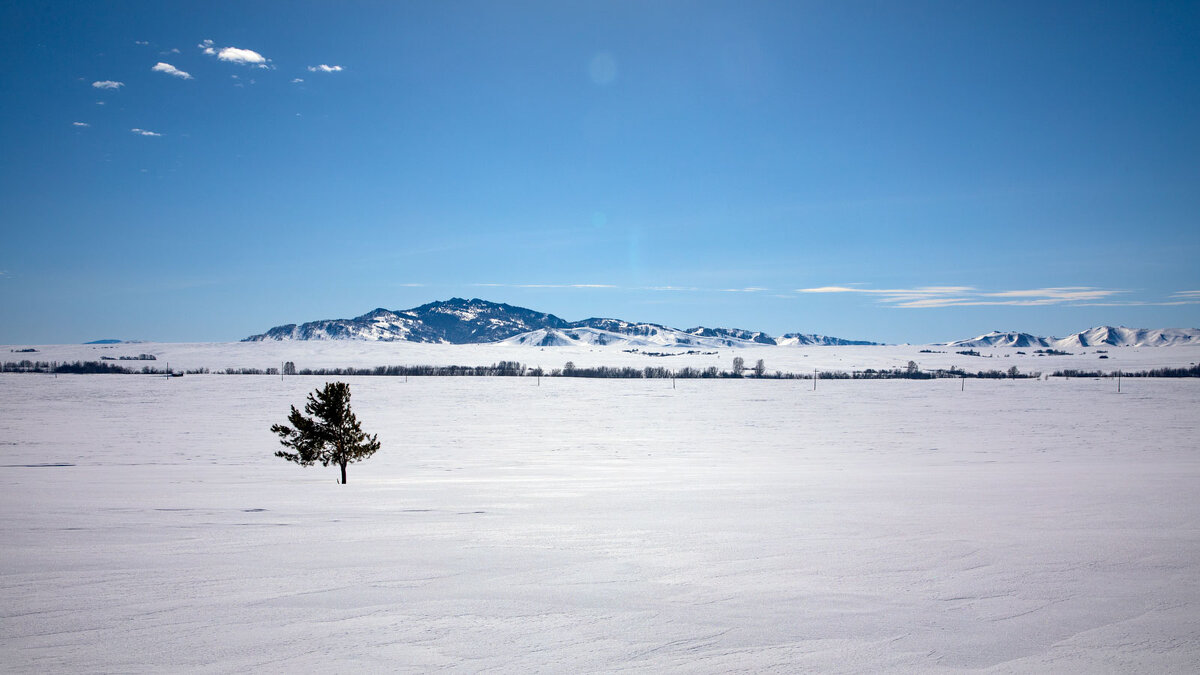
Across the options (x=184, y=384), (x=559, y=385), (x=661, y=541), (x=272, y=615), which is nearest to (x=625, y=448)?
(x=661, y=541)

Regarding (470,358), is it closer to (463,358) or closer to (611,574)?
(463,358)

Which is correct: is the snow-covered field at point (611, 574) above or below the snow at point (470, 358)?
below

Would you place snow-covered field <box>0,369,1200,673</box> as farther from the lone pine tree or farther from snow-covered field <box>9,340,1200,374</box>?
snow-covered field <box>9,340,1200,374</box>

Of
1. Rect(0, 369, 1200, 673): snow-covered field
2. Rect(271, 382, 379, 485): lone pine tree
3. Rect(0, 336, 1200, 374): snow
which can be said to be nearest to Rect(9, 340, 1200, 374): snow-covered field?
Rect(0, 336, 1200, 374): snow

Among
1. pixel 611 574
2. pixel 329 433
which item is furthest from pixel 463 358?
pixel 611 574

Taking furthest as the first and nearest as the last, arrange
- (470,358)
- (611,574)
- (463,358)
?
(470,358) < (463,358) < (611,574)

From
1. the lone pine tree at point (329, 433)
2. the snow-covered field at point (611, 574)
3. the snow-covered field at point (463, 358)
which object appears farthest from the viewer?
the snow-covered field at point (463, 358)

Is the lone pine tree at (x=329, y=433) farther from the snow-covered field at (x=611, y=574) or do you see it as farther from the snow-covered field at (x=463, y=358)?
the snow-covered field at (x=463, y=358)

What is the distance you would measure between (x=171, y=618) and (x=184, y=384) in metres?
86.4

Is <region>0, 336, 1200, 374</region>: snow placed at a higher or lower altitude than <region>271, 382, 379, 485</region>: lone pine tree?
higher

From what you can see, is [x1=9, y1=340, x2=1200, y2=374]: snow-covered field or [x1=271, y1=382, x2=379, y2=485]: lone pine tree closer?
[x1=271, y1=382, x2=379, y2=485]: lone pine tree

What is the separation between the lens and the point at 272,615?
5180mm

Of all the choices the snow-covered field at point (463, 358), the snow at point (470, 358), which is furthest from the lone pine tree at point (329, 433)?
the snow at point (470, 358)

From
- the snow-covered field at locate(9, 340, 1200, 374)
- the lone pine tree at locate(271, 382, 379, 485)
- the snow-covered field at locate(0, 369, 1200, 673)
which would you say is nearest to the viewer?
the snow-covered field at locate(0, 369, 1200, 673)
